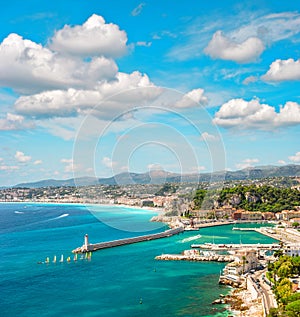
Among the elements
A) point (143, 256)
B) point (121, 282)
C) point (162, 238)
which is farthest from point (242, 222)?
point (121, 282)

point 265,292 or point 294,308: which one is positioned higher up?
point 294,308

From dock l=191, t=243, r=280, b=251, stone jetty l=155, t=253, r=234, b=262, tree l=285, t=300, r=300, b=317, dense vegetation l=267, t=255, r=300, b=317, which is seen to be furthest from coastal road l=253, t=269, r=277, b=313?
dock l=191, t=243, r=280, b=251

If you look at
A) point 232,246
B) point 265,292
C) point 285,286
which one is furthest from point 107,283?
point 232,246

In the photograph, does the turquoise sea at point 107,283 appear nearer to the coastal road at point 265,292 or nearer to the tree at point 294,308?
the coastal road at point 265,292

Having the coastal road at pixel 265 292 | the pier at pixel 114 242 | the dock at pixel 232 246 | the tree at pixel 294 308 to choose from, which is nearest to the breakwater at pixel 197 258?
the dock at pixel 232 246

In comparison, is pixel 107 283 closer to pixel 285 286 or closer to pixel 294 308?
pixel 285 286

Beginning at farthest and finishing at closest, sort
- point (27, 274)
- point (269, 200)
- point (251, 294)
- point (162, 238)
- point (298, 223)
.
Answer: point (269, 200)
point (298, 223)
point (162, 238)
point (27, 274)
point (251, 294)

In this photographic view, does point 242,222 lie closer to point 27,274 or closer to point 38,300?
point 27,274
